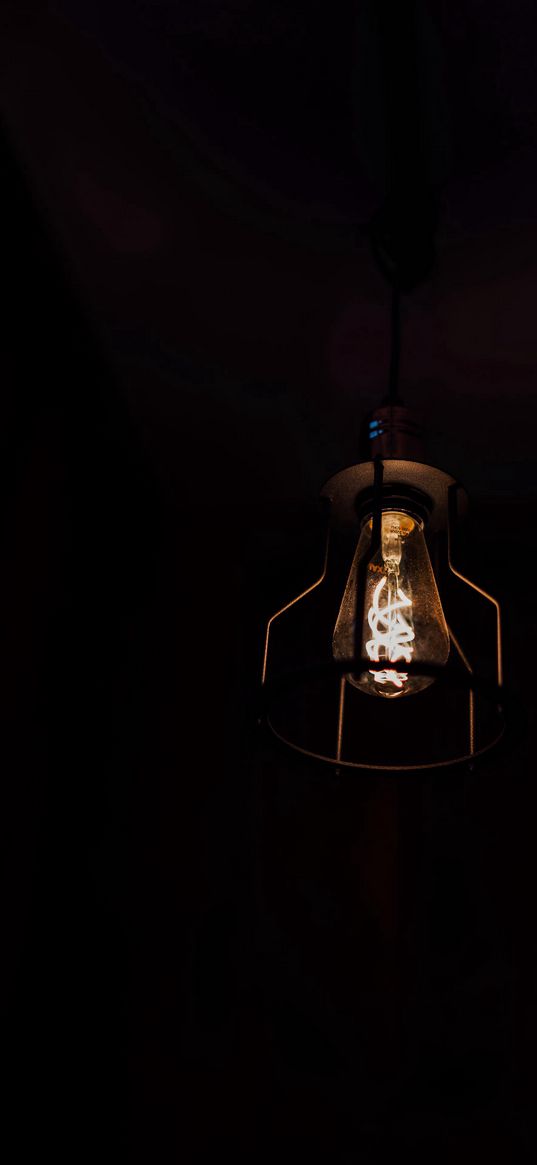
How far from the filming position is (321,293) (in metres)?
1.45

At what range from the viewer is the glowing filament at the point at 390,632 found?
2.57 feet

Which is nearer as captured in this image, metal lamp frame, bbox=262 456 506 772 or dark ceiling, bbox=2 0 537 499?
metal lamp frame, bbox=262 456 506 772

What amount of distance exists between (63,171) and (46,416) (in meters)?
0.46

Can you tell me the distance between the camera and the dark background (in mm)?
1146

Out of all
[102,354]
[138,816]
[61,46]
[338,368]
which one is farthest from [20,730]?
[61,46]

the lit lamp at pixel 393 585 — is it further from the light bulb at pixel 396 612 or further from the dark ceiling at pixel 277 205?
the dark ceiling at pixel 277 205

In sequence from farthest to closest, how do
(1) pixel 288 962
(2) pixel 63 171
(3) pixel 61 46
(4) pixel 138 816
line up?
(4) pixel 138 816 < (1) pixel 288 962 < (2) pixel 63 171 < (3) pixel 61 46

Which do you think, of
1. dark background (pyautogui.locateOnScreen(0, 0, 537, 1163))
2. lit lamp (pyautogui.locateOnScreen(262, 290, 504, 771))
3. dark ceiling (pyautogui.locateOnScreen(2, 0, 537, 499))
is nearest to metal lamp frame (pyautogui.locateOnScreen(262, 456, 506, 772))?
lit lamp (pyautogui.locateOnScreen(262, 290, 504, 771))

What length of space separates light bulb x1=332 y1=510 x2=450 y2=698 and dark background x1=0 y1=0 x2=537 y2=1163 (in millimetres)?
423

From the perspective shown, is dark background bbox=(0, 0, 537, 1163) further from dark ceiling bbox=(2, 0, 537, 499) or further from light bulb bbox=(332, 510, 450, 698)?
light bulb bbox=(332, 510, 450, 698)

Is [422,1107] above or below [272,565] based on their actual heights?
below

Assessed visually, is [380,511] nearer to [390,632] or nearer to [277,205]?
[390,632]

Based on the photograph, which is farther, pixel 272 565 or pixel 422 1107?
pixel 272 565

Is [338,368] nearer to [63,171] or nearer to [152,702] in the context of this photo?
[63,171]
